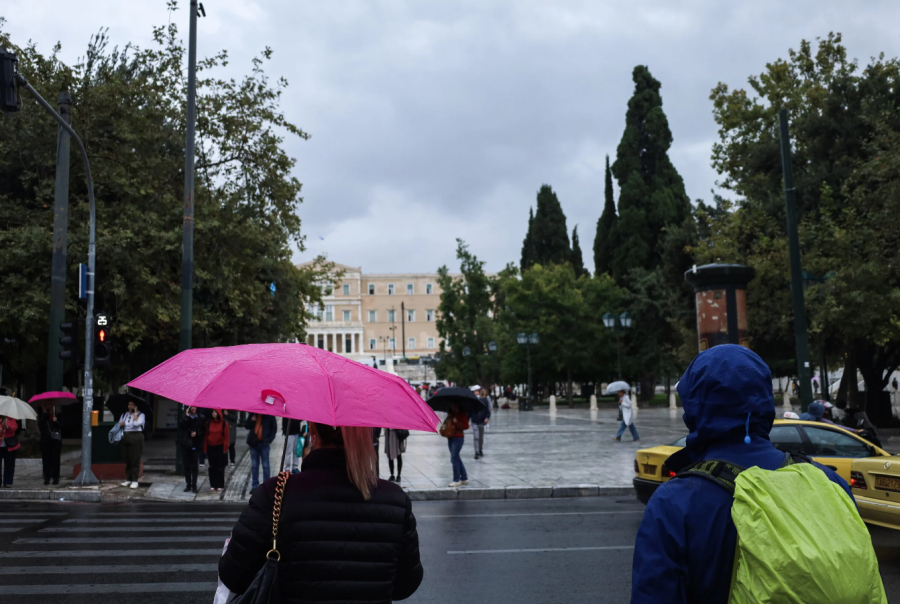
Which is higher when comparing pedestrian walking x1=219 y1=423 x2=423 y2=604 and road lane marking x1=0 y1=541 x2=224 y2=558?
pedestrian walking x1=219 y1=423 x2=423 y2=604

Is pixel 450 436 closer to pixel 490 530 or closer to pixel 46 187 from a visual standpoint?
pixel 490 530

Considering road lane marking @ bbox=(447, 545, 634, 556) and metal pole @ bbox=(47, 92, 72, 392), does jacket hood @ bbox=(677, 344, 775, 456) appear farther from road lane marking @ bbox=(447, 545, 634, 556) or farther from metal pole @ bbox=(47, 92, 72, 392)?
metal pole @ bbox=(47, 92, 72, 392)

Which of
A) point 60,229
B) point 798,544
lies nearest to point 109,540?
point 60,229

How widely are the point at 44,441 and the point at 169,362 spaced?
13.8 meters

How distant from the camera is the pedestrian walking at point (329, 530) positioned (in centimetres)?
283

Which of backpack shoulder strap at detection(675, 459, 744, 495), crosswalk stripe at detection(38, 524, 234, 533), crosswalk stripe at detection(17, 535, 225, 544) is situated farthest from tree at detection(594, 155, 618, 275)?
backpack shoulder strap at detection(675, 459, 744, 495)

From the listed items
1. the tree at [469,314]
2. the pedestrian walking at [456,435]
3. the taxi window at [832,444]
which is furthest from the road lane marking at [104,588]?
the tree at [469,314]

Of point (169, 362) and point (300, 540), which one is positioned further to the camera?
point (169, 362)

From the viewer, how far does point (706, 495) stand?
2.20 m

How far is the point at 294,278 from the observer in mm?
31359

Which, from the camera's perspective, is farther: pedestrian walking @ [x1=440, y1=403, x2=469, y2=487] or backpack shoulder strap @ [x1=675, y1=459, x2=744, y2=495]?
pedestrian walking @ [x1=440, y1=403, x2=469, y2=487]

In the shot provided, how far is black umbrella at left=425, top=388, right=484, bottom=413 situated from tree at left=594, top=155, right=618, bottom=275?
44548 millimetres

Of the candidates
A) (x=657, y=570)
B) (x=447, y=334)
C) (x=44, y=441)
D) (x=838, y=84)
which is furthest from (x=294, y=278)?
(x=447, y=334)

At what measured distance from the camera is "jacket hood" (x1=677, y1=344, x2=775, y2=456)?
2346 millimetres
